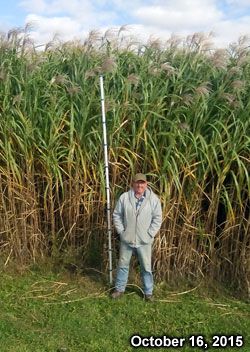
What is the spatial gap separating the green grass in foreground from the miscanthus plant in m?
0.31

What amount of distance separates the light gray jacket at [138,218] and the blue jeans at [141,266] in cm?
8

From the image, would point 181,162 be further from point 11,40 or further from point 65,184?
point 11,40

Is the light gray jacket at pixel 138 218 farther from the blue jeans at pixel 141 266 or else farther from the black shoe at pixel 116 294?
the black shoe at pixel 116 294

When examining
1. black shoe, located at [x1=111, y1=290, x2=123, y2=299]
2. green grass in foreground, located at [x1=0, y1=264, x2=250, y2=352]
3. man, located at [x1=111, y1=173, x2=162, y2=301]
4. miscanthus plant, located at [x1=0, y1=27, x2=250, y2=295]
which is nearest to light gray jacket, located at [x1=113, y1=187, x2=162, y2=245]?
man, located at [x1=111, y1=173, x2=162, y2=301]

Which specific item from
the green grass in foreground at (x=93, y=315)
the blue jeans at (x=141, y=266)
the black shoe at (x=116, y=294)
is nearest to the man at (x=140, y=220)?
the blue jeans at (x=141, y=266)

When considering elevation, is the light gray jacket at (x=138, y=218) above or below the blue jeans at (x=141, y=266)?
above

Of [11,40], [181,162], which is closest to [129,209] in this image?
→ [181,162]

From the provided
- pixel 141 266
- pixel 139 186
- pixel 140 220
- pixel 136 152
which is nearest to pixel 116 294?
pixel 141 266

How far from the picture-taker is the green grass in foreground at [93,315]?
4293 millimetres

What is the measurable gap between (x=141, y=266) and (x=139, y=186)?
78cm

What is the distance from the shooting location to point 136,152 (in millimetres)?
5305

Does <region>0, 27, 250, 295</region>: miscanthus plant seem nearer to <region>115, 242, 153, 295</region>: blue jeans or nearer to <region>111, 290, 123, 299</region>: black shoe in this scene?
<region>115, 242, 153, 295</region>: blue jeans

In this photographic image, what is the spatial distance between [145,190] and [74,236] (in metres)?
1.09

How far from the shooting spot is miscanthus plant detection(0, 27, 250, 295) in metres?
5.13
